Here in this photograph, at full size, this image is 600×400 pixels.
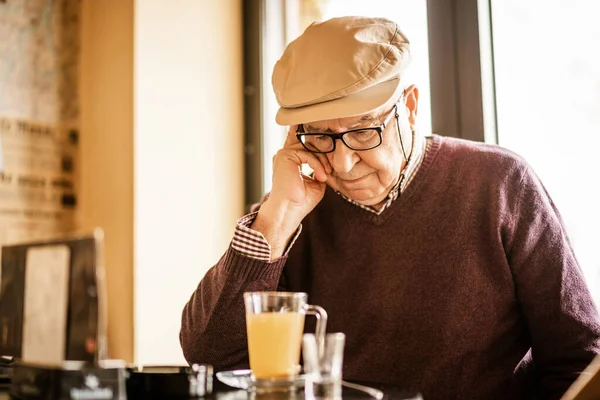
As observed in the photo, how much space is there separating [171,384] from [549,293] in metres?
0.77

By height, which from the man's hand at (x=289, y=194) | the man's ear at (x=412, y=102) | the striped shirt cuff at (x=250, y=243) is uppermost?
the man's ear at (x=412, y=102)

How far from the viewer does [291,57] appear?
1.50 metres

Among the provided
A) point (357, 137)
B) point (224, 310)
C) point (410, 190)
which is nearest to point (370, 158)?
point (357, 137)

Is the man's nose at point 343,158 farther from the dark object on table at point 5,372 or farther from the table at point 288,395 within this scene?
the dark object on table at point 5,372

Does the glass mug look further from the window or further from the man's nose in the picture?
the window

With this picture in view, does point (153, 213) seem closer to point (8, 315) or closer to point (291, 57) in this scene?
point (291, 57)

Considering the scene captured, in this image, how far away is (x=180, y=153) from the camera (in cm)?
247

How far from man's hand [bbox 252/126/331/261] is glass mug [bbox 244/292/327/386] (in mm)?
350

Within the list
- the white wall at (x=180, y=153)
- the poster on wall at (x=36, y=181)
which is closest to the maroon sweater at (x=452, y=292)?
the white wall at (x=180, y=153)

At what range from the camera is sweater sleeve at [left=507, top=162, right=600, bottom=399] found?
1.34m

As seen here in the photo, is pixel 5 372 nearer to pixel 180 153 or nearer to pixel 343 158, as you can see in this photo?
pixel 343 158

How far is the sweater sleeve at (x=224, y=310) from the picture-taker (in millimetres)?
1404

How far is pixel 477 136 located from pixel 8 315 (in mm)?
1284

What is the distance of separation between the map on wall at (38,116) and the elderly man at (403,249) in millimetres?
1139
